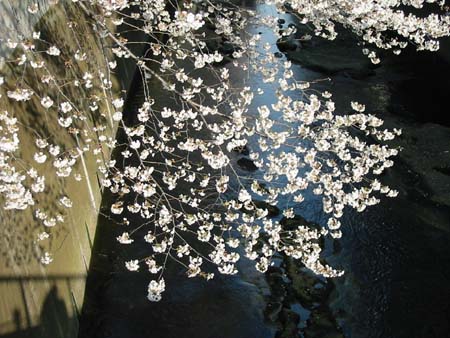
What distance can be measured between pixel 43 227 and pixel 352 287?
4.79 metres

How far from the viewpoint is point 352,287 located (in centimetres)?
789

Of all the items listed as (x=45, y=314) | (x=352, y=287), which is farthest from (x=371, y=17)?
(x=45, y=314)

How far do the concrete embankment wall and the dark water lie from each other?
480 millimetres

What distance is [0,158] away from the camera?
14.8 ft

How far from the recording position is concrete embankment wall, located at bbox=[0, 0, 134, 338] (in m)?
5.03

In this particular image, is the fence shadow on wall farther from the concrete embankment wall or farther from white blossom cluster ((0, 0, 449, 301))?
white blossom cluster ((0, 0, 449, 301))

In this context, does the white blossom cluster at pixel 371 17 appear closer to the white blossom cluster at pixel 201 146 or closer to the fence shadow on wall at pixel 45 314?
the white blossom cluster at pixel 201 146

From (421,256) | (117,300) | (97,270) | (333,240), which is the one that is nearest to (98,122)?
(97,270)

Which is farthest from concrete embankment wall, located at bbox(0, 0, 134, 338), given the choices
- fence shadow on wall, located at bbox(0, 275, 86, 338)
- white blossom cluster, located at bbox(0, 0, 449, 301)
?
white blossom cluster, located at bbox(0, 0, 449, 301)

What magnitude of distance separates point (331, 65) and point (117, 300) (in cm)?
1146

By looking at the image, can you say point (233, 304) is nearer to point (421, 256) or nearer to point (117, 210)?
point (117, 210)

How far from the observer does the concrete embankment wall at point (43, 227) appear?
16.5ft

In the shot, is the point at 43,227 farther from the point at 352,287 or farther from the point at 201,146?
the point at 352,287

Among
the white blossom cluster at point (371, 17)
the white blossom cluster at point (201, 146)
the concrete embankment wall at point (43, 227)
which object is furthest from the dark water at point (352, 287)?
the white blossom cluster at point (371, 17)
